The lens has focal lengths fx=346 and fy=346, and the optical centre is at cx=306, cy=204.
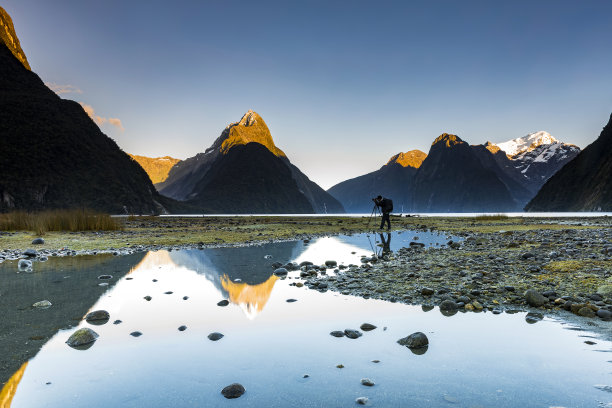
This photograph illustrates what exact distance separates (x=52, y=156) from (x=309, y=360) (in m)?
124

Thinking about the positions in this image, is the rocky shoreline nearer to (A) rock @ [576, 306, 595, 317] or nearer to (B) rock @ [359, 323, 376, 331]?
(A) rock @ [576, 306, 595, 317]

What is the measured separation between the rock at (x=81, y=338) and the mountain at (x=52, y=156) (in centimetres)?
9612

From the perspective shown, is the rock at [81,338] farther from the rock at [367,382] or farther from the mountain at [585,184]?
the mountain at [585,184]

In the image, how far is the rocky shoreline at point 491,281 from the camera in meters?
7.37

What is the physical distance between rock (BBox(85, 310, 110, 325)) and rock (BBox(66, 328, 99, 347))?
1033 millimetres

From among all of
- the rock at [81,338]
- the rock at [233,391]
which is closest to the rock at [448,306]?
the rock at [233,391]

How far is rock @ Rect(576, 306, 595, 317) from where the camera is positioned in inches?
260

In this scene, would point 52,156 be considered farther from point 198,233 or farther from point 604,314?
point 604,314

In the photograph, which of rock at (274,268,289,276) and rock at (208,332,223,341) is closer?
rock at (208,332,223,341)

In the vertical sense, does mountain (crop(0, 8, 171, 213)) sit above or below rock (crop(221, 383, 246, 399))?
above

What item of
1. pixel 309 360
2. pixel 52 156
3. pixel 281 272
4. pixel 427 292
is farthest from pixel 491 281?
pixel 52 156

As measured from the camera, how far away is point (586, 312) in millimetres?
6668

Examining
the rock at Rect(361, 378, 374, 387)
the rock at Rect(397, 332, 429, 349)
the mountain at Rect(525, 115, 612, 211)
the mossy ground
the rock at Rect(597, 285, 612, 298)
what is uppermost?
the mountain at Rect(525, 115, 612, 211)

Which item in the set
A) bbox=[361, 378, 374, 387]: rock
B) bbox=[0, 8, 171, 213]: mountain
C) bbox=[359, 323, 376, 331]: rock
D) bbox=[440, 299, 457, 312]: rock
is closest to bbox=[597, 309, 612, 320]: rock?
bbox=[440, 299, 457, 312]: rock
